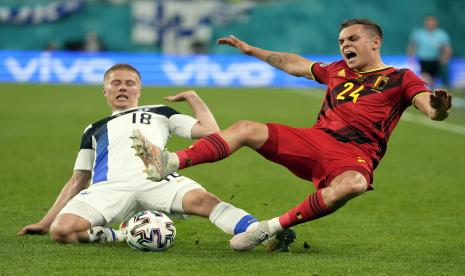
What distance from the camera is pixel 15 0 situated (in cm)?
3522

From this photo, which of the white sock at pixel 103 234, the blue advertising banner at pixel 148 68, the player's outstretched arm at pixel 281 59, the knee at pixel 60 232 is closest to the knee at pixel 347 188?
the player's outstretched arm at pixel 281 59

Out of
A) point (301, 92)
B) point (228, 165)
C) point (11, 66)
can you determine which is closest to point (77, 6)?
point (11, 66)

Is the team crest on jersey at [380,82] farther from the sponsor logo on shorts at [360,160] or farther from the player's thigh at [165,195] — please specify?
the player's thigh at [165,195]

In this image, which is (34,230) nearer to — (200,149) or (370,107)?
(200,149)

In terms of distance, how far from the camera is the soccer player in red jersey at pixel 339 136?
255 inches

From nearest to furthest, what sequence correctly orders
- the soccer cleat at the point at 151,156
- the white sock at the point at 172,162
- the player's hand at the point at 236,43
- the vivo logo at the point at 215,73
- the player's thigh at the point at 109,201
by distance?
the soccer cleat at the point at 151,156, the white sock at the point at 172,162, the player's thigh at the point at 109,201, the player's hand at the point at 236,43, the vivo logo at the point at 215,73

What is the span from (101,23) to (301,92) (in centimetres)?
881

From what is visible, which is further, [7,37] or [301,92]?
[7,37]

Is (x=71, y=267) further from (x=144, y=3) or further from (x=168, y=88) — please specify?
(x=144, y=3)

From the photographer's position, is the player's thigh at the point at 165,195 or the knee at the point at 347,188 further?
the player's thigh at the point at 165,195

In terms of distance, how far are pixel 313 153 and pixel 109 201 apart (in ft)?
5.19

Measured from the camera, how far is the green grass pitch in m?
6.37

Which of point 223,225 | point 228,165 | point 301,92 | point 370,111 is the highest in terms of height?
point 370,111

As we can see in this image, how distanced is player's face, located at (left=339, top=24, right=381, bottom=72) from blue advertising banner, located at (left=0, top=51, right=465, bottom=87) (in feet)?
77.9
